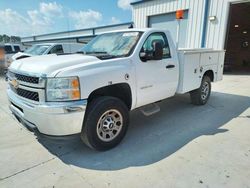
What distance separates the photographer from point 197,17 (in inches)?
433

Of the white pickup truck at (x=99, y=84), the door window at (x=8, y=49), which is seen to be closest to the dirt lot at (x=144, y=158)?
the white pickup truck at (x=99, y=84)

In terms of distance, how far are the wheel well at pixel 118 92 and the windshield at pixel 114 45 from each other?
54cm

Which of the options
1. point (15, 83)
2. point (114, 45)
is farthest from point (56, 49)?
point (15, 83)

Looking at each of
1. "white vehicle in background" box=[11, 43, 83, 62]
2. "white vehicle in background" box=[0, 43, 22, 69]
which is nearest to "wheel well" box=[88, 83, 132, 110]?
"white vehicle in background" box=[11, 43, 83, 62]

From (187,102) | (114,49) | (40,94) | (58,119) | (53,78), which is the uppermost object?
(114,49)

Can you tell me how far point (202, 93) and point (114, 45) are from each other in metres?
3.10

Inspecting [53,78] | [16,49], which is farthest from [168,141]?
[16,49]

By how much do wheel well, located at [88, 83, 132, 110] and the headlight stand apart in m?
0.46

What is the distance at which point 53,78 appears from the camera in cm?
273

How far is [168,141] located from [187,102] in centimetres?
277

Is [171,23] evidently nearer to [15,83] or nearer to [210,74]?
[210,74]

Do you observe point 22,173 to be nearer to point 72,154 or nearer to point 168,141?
point 72,154

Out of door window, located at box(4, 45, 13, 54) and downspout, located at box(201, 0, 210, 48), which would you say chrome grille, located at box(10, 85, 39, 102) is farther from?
door window, located at box(4, 45, 13, 54)

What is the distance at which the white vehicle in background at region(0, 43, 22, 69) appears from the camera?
40.9 feet
